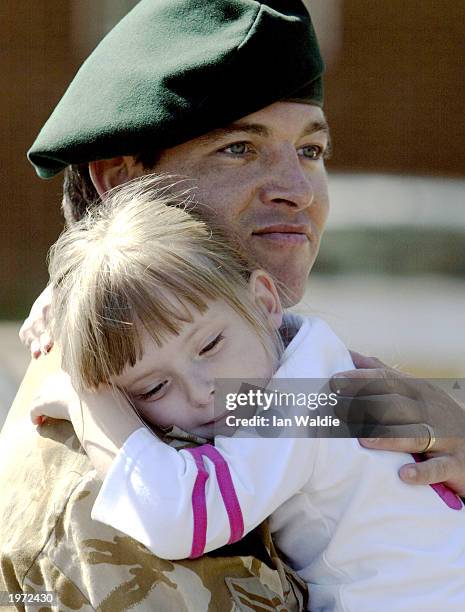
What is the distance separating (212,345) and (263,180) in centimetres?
73

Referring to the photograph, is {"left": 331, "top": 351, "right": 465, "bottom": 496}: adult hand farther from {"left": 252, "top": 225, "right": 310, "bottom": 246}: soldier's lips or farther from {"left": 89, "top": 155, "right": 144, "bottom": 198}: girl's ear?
{"left": 89, "top": 155, "right": 144, "bottom": 198}: girl's ear

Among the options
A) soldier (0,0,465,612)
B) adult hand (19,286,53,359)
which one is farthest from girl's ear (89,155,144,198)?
adult hand (19,286,53,359)

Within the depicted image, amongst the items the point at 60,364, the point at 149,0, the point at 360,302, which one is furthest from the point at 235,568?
the point at 360,302

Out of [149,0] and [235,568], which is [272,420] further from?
[149,0]

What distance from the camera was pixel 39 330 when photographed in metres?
2.81

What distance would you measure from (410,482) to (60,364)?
30.5 inches

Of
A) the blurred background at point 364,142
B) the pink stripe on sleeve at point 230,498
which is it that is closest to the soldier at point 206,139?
the pink stripe on sleeve at point 230,498

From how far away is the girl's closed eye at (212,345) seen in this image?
2.20m

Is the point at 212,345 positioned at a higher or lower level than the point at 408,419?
higher

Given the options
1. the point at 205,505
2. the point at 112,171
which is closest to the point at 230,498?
the point at 205,505

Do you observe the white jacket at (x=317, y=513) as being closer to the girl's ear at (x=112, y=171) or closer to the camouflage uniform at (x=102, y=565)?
the camouflage uniform at (x=102, y=565)

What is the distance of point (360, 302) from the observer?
402 inches

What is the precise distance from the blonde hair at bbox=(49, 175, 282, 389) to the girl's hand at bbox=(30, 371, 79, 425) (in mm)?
40

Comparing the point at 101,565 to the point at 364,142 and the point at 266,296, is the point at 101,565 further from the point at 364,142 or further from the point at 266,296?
the point at 364,142
